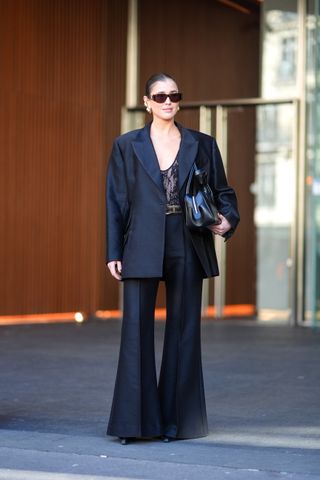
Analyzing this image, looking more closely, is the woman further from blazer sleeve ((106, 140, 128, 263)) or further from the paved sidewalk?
the paved sidewalk

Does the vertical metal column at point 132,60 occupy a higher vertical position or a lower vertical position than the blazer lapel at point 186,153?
higher

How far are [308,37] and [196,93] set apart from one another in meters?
2.26

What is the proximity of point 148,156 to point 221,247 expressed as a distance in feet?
30.0

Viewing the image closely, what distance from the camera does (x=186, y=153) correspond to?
18.8ft

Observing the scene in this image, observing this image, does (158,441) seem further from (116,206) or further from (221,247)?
(221,247)

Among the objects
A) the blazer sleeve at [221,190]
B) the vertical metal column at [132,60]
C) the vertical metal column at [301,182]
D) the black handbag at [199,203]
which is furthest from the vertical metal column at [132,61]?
the black handbag at [199,203]

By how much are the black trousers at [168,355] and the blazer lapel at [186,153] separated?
8.9 inches

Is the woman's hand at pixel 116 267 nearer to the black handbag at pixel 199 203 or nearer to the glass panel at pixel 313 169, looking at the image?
the black handbag at pixel 199 203

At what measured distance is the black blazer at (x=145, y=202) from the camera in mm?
5652

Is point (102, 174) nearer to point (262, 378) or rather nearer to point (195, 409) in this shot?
point (262, 378)

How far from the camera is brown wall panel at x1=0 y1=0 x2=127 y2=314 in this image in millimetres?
14016

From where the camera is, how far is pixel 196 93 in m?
15.7

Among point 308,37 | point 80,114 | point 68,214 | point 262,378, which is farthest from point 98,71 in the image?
point 262,378

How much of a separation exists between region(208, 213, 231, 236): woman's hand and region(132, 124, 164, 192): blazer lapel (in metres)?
0.33
